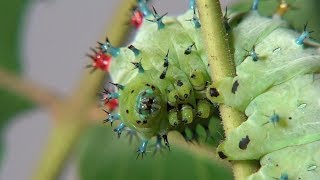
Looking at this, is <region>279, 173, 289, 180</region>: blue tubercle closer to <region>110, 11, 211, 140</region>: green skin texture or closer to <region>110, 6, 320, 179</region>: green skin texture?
<region>110, 6, 320, 179</region>: green skin texture

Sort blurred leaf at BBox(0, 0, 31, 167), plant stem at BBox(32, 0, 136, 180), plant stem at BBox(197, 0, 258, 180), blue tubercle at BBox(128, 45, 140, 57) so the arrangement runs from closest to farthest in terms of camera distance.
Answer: plant stem at BBox(197, 0, 258, 180) < blue tubercle at BBox(128, 45, 140, 57) < plant stem at BBox(32, 0, 136, 180) < blurred leaf at BBox(0, 0, 31, 167)

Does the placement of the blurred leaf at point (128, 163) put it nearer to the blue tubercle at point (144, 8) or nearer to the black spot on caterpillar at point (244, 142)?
the blue tubercle at point (144, 8)

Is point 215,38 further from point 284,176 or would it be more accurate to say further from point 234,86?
point 284,176

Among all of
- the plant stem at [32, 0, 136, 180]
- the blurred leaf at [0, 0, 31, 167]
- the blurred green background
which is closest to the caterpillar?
the blurred green background

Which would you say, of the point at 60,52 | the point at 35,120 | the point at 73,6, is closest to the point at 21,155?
the point at 35,120

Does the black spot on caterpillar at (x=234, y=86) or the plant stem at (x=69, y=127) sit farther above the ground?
the plant stem at (x=69, y=127)

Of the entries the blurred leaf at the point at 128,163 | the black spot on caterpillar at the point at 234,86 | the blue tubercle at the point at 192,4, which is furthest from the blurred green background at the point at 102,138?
the black spot on caterpillar at the point at 234,86
